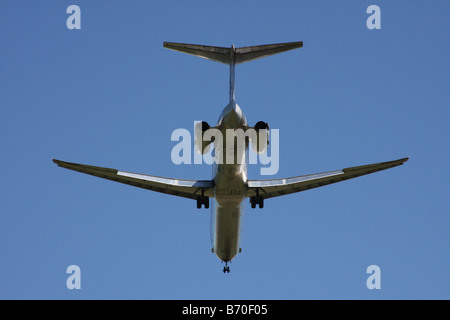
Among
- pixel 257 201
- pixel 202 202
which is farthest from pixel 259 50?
pixel 202 202

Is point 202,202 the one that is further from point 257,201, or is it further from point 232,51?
point 232,51

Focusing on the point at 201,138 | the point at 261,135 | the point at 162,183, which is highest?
the point at 261,135

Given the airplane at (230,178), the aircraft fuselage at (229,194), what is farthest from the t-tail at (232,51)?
the aircraft fuselage at (229,194)

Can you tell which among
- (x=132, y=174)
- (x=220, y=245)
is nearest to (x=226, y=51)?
(x=132, y=174)

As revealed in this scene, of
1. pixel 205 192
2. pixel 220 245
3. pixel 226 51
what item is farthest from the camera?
pixel 220 245

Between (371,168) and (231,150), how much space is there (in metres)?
7.84

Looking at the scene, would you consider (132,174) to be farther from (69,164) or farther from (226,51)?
(226,51)

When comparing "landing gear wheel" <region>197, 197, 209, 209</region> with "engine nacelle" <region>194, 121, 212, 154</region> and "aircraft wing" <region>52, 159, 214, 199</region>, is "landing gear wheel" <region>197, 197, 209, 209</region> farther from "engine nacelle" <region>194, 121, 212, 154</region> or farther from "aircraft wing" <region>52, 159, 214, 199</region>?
"engine nacelle" <region>194, 121, 212, 154</region>

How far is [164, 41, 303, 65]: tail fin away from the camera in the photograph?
109 feet

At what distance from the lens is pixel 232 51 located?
32875 millimetres

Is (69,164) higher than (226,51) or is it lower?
lower

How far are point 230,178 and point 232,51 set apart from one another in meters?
6.29

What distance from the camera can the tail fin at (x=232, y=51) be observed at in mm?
33188

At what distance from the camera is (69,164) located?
30.7 m
